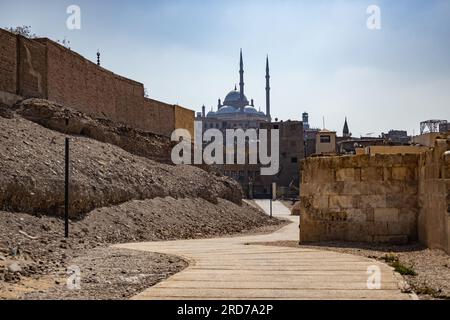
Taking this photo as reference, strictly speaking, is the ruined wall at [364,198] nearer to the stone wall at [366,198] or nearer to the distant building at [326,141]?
the stone wall at [366,198]

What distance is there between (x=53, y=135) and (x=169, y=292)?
49.6 ft

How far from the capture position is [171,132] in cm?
3325

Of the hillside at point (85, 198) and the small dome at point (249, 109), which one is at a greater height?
the small dome at point (249, 109)

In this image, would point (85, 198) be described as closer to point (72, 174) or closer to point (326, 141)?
point (72, 174)

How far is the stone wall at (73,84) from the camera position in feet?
64.8

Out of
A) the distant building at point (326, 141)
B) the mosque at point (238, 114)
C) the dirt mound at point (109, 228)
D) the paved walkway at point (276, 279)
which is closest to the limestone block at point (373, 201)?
the paved walkway at point (276, 279)

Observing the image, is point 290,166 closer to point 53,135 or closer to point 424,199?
point 53,135

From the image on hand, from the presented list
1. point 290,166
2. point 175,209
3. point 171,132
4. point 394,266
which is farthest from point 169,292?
point 290,166

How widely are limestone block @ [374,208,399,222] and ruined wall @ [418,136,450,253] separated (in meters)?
0.53

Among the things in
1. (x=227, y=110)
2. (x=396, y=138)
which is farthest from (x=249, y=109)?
(x=396, y=138)

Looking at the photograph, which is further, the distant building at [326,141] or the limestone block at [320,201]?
the distant building at [326,141]

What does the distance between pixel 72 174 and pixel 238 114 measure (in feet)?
357

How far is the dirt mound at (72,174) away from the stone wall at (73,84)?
180cm

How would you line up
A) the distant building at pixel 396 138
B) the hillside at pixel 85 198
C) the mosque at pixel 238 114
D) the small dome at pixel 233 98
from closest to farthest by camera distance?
1. the hillside at pixel 85 198
2. the distant building at pixel 396 138
3. the mosque at pixel 238 114
4. the small dome at pixel 233 98
